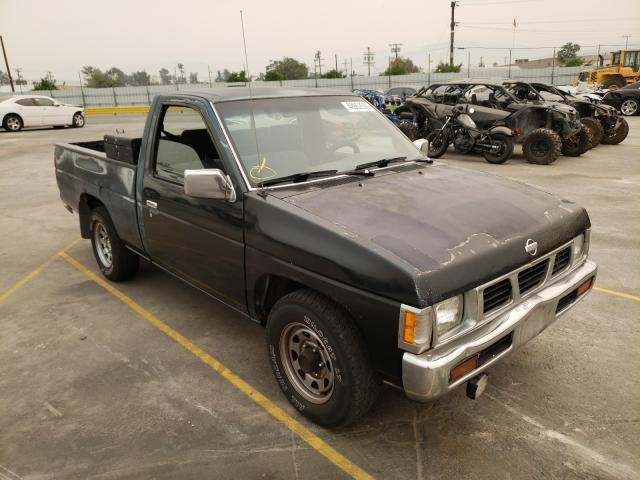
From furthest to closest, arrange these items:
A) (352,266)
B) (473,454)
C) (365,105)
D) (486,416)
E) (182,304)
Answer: (182,304) → (365,105) → (486,416) → (473,454) → (352,266)

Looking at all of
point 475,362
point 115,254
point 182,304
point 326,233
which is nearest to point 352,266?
point 326,233

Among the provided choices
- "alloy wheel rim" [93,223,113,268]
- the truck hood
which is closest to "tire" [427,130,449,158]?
"alloy wheel rim" [93,223,113,268]

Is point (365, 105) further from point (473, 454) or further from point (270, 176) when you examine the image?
point (473, 454)

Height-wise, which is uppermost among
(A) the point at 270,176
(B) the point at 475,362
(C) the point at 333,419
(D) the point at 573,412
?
(A) the point at 270,176

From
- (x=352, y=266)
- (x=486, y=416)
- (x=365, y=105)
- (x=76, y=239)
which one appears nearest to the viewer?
(x=352, y=266)

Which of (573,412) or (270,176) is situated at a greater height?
(270,176)

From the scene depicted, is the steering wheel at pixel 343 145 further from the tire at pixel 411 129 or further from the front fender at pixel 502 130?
the tire at pixel 411 129

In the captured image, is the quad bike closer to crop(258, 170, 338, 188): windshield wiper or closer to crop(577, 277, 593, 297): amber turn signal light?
crop(577, 277, 593, 297): amber turn signal light

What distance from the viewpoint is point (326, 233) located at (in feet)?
8.34

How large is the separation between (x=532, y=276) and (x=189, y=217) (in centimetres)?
224

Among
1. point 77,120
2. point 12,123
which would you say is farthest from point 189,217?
point 77,120

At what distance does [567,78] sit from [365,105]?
44.3 m

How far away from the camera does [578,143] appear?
1264 centimetres

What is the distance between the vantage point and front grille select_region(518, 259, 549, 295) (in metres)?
2.67
